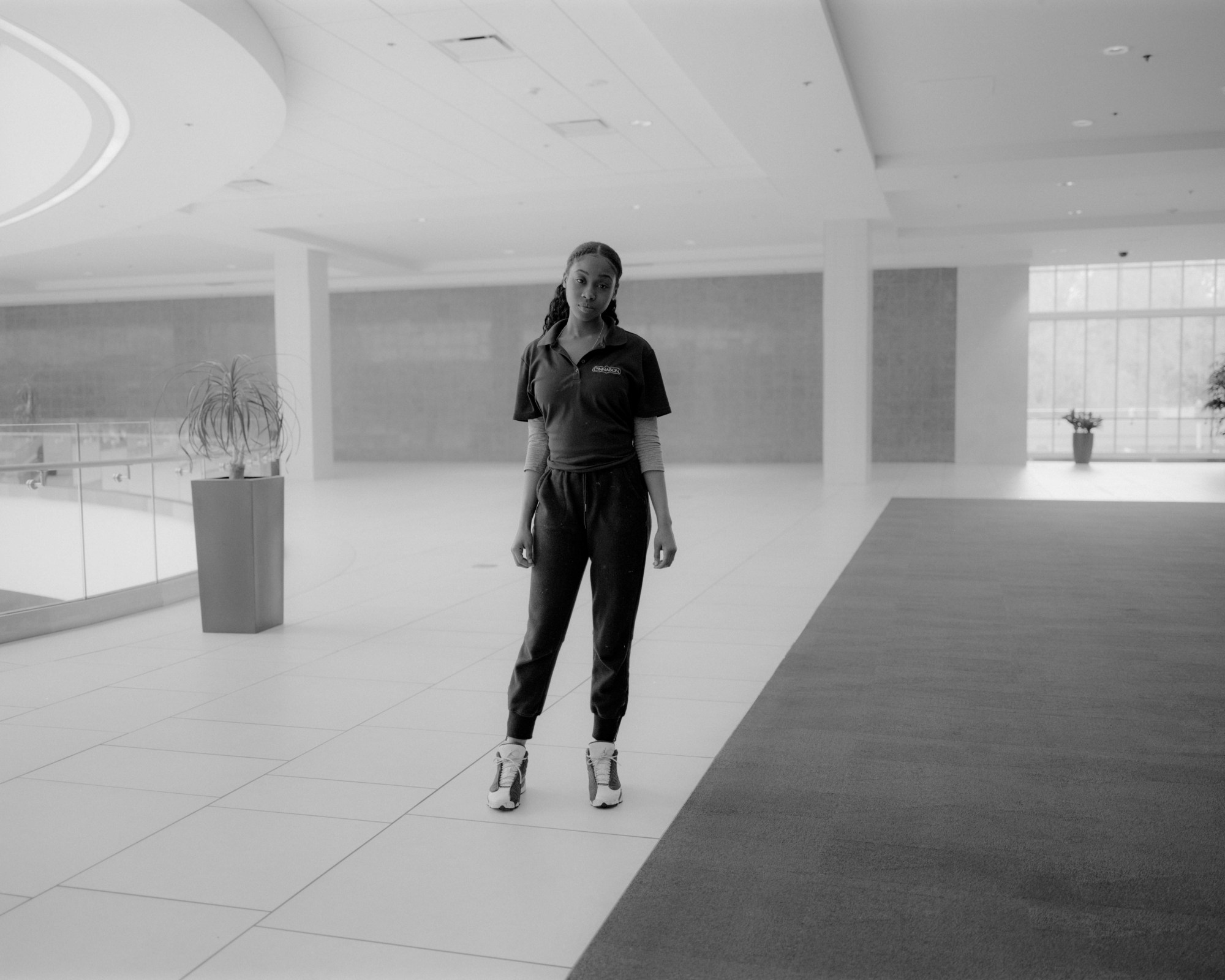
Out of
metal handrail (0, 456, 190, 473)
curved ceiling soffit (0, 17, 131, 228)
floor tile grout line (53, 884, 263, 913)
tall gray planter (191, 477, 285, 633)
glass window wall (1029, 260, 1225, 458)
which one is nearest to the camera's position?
floor tile grout line (53, 884, 263, 913)

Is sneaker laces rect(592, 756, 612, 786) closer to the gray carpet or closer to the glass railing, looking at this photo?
the gray carpet

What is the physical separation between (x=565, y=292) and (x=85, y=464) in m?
5.25

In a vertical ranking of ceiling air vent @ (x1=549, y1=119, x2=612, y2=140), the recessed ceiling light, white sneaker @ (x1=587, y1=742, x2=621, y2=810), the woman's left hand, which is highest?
the recessed ceiling light

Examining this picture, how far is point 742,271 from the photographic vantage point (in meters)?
25.5

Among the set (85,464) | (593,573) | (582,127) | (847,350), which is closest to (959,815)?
(593,573)

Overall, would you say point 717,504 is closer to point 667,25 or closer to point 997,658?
point 667,25

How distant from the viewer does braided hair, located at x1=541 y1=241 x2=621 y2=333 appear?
355 centimetres

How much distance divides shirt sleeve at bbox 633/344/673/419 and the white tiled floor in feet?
4.09

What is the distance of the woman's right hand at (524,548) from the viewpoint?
11.8 feet

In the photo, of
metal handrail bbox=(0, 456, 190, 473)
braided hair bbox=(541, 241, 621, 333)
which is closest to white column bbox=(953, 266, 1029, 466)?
metal handrail bbox=(0, 456, 190, 473)

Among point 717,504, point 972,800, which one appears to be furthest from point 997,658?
point 717,504

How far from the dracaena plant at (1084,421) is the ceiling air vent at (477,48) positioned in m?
17.9

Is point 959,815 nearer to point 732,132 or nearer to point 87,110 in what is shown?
point 732,132

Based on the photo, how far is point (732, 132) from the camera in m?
12.4
